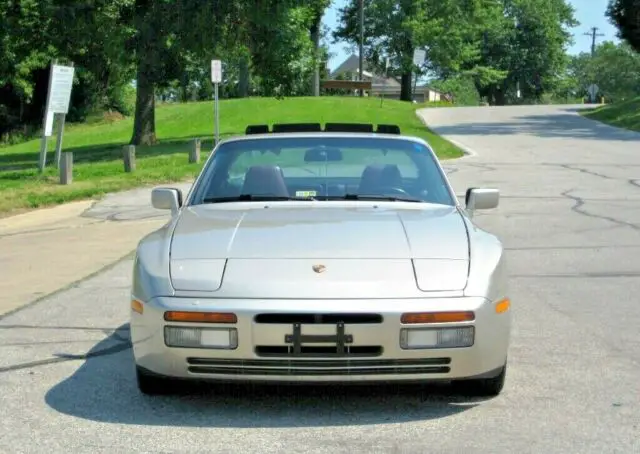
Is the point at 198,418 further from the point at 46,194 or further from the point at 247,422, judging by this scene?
the point at 46,194

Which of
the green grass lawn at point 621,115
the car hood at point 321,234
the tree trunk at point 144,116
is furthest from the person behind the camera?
the green grass lawn at point 621,115

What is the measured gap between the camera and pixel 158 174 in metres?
21.2

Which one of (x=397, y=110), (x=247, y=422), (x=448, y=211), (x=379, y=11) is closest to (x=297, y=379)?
(x=247, y=422)

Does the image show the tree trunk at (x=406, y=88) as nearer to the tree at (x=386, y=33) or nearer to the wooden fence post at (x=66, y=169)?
the tree at (x=386, y=33)

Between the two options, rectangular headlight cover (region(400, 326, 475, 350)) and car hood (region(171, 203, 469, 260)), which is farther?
car hood (region(171, 203, 469, 260))

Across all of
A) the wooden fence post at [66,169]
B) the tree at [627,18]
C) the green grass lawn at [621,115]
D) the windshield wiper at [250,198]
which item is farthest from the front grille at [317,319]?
the tree at [627,18]

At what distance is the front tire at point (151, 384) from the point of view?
4902 millimetres

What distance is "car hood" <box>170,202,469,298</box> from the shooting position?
4.59m

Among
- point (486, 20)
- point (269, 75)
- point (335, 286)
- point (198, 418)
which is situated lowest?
point (198, 418)

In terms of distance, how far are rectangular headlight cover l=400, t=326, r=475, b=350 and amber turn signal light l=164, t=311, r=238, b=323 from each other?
80 cm

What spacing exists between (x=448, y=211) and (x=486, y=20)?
66.6 meters

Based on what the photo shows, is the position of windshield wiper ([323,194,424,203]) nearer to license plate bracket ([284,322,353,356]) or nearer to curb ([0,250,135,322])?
license plate bracket ([284,322,353,356])

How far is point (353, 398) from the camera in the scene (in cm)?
501

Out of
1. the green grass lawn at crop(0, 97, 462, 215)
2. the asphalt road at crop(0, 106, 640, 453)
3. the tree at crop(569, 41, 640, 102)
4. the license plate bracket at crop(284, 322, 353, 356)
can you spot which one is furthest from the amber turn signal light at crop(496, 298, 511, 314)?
the tree at crop(569, 41, 640, 102)
